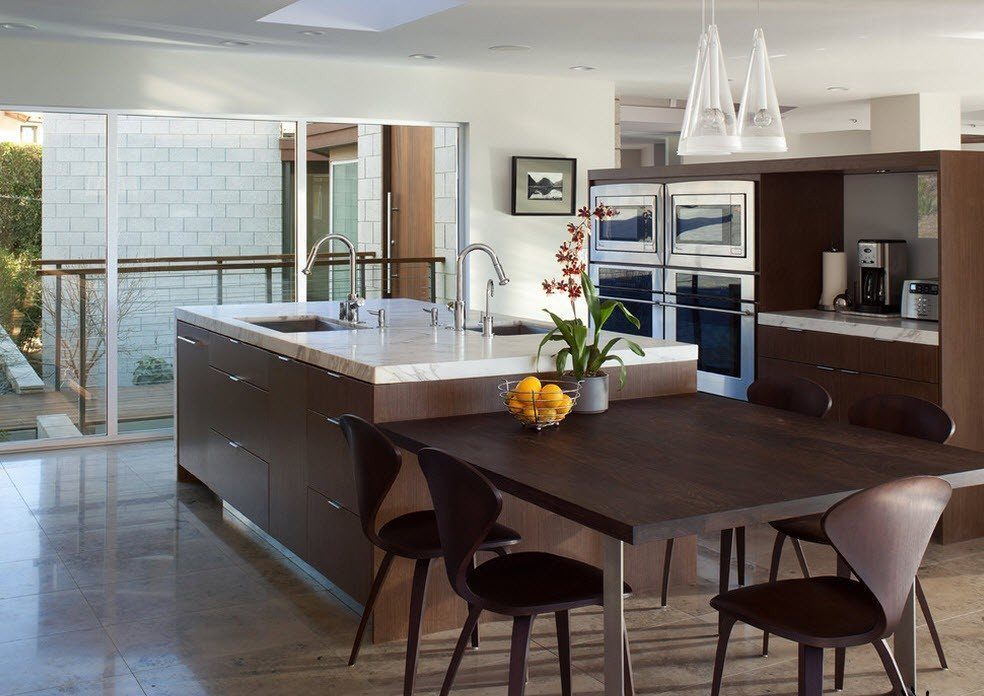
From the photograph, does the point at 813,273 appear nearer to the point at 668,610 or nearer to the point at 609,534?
the point at 668,610

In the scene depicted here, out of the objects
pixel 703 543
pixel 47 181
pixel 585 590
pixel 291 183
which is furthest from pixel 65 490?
pixel 585 590

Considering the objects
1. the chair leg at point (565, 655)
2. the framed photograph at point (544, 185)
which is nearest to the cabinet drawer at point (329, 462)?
the chair leg at point (565, 655)

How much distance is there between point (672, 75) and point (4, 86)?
4.51 meters

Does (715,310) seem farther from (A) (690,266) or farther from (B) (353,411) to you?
(B) (353,411)

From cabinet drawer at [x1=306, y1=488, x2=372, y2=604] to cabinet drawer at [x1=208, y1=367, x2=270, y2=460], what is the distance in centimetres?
55

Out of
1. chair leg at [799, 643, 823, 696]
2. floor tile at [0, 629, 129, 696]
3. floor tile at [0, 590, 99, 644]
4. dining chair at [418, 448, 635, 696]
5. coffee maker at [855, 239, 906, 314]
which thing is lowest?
floor tile at [0, 629, 129, 696]

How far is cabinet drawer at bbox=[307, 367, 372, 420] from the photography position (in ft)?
11.4

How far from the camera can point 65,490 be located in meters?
5.54

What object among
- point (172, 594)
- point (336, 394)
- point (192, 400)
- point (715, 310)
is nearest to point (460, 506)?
point (336, 394)

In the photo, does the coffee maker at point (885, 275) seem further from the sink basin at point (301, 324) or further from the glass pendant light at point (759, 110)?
the sink basin at point (301, 324)

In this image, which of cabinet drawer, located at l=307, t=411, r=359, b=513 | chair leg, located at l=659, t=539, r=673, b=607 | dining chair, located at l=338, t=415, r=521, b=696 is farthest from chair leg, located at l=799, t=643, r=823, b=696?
cabinet drawer, located at l=307, t=411, r=359, b=513

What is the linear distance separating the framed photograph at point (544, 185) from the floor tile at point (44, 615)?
4827 mm

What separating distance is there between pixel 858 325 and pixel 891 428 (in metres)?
1.72

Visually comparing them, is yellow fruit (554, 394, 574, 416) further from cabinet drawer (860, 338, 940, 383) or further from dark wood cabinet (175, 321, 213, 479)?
dark wood cabinet (175, 321, 213, 479)
